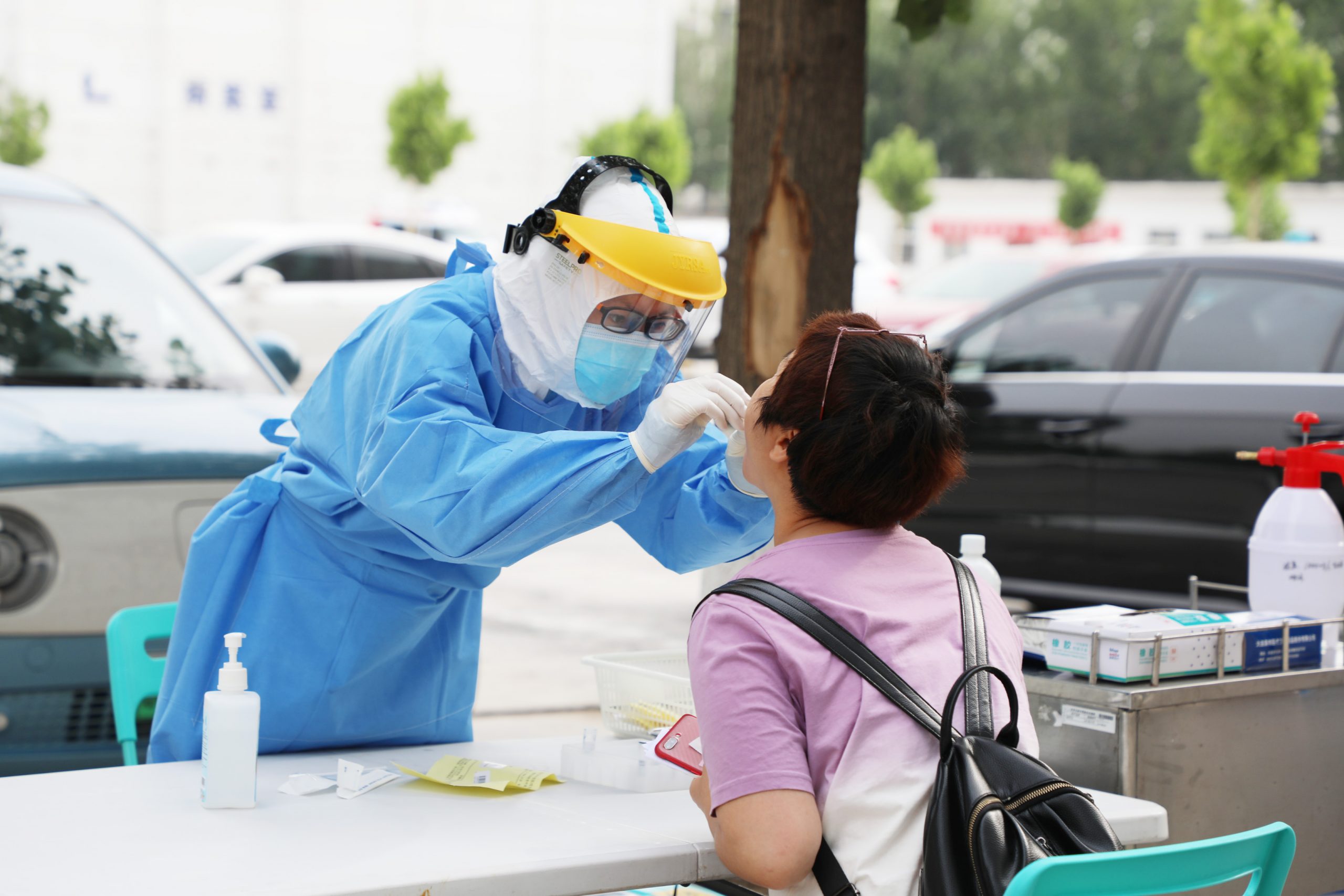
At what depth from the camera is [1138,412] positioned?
4867 millimetres

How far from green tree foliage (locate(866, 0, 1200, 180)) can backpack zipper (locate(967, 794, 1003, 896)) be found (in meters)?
52.3

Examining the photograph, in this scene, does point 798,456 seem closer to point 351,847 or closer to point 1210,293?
point 351,847

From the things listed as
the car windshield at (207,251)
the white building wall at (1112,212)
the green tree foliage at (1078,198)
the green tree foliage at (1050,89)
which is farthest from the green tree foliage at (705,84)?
the car windshield at (207,251)

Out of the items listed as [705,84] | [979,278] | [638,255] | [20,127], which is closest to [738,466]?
[638,255]

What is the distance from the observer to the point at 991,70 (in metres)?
54.7

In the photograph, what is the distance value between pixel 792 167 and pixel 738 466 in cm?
132

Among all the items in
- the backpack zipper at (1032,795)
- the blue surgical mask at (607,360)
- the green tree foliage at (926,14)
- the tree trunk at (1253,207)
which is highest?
the tree trunk at (1253,207)

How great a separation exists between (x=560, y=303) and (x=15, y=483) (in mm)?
1675

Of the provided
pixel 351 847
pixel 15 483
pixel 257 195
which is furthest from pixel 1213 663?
pixel 257 195

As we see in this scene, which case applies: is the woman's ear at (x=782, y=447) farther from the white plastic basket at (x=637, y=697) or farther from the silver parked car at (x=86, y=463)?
the silver parked car at (x=86, y=463)

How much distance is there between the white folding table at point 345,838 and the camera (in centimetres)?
155

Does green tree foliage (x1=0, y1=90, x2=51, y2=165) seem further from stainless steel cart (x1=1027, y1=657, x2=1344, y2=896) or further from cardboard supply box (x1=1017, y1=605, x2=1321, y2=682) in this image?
stainless steel cart (x1=1027, y1=657, x2=1344, y2=896)

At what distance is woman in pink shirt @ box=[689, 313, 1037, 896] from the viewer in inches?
61.3

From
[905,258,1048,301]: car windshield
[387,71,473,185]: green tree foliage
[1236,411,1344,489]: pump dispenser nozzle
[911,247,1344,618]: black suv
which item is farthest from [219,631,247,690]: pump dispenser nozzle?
[387,71,473,185]: green tree foliage
